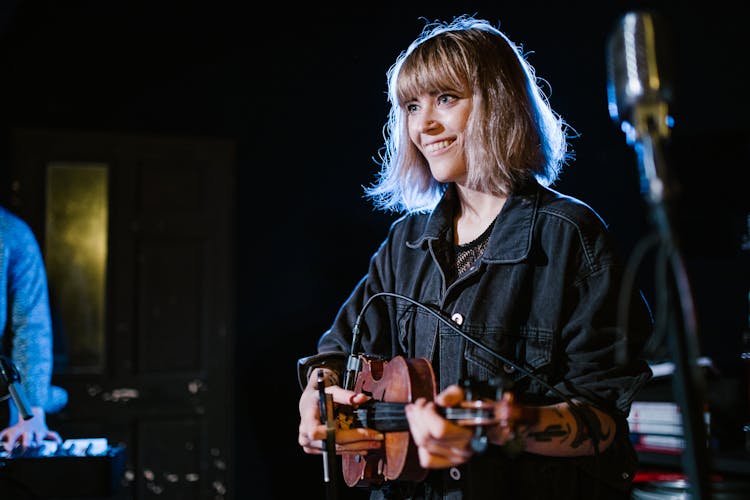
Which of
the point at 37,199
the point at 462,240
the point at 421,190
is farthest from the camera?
the point at 37,199

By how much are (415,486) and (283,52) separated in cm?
409

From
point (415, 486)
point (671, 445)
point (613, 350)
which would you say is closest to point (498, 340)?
point (613, 350)

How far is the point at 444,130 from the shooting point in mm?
1986

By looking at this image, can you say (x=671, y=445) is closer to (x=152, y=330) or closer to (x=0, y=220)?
(x=0, y=220)

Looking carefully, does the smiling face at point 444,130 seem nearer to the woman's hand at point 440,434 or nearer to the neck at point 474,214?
the neck at point 474,214

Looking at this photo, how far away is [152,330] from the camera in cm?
518

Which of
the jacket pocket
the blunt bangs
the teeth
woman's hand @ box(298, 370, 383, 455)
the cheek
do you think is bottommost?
woman's hand @ box(298, 370, 383, 455)

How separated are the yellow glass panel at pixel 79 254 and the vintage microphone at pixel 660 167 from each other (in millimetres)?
5166

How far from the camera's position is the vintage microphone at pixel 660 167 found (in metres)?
1.06

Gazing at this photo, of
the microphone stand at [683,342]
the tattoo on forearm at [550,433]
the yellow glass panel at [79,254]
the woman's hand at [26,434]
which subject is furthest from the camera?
the yellow glass panel at [79,254]

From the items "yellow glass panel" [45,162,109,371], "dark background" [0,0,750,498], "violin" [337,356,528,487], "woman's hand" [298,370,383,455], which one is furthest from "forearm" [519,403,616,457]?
"yellow glass panel" [45,162,109,371]

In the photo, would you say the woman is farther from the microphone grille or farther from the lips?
the microphone grille

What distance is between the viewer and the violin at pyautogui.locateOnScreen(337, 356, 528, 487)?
1630mm

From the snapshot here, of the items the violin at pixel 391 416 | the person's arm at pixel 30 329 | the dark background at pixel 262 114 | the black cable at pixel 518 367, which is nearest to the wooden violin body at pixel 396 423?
the violin at pixel 391 416
